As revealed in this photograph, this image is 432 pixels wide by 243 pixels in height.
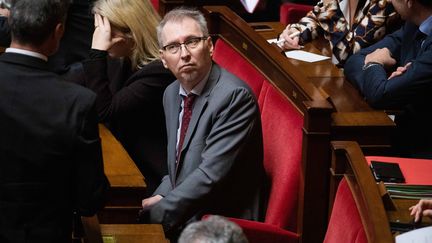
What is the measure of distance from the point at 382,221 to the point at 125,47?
1.19 metres

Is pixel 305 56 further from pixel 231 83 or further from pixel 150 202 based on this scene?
pixel 150 202

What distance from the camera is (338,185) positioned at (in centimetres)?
185

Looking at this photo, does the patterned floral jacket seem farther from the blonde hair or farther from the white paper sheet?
the blonde hair

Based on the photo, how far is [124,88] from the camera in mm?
2367

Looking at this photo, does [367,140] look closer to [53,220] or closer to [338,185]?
[338,185]

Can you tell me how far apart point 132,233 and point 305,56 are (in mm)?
1112

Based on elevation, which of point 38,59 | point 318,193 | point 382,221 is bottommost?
point 318,193

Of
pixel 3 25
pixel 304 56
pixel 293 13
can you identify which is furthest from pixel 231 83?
pixel 293 13

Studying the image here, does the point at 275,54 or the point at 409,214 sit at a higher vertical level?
the point at 275,54

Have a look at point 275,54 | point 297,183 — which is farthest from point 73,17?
point 297,183

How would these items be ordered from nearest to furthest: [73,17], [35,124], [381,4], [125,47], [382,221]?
[382,221], [35,124], [125,47], [381,4], [73,17]

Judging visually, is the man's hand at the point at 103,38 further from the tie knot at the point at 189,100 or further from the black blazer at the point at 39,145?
the black blazer at the point at 39,145

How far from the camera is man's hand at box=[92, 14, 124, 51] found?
236cm

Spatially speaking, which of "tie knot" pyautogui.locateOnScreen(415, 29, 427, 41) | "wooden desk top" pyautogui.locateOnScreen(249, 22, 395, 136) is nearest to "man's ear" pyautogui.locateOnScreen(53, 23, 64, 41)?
"wooden desk top" pyautogui.locateOnScreen(249, 22, 395, 136)
